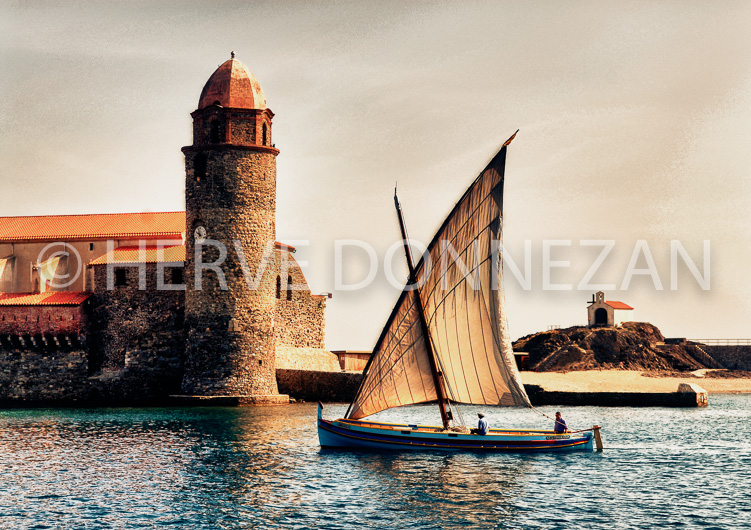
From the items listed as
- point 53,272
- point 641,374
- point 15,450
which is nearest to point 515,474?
point 15,450

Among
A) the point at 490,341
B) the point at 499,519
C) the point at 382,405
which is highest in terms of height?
the point at 490,341

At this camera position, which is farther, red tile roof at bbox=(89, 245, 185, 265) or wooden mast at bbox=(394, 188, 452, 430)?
red tile roof at bbox=(89, 245, 185, 265)

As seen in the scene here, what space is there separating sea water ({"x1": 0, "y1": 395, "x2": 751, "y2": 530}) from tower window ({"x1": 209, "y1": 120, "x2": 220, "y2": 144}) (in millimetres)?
17044

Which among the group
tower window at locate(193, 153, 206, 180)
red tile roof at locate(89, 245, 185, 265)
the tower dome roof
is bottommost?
red tile roof at locate(89, 245, 185, 265)

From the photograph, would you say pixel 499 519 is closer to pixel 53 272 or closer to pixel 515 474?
pixel 515 474

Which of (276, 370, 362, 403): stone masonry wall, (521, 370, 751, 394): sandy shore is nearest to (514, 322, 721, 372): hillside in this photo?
(521, 370, 751, 394): sandy shore

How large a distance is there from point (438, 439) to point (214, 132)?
1023 inches

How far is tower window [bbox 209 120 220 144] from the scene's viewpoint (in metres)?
50.0

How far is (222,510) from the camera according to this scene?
2225 cm

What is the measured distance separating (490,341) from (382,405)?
Result: 14.4 ft

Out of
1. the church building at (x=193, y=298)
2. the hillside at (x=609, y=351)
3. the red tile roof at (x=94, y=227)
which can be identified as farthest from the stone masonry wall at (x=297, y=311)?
the hillside at (x=609, y=351)

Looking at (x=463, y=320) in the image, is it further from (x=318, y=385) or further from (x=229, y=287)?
(x=318, y=385)

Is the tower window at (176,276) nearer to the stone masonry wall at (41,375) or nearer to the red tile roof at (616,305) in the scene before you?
the stone masonry wall at (41,375)

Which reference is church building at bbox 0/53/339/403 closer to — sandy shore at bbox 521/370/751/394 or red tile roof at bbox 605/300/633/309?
sandy shore at bbox 521/370/751/394
